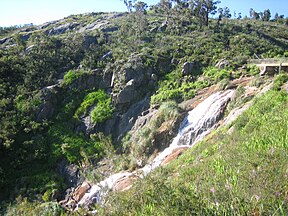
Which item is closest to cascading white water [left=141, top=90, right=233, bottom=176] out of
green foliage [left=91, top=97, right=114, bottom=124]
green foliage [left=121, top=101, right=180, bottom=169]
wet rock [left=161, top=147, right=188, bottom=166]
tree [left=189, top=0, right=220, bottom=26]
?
wet rock [left=161, top=147, right=188, bottom=166]

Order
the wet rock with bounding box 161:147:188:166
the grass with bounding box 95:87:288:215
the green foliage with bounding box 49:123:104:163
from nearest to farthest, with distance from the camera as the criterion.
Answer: the grass with bounding box 95:87:288:215 → the wet rock with bounding box 161:147:188:166 → the green foliage with bounding box 49:123:104:163

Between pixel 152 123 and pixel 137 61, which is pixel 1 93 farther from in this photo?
pixel 152 123

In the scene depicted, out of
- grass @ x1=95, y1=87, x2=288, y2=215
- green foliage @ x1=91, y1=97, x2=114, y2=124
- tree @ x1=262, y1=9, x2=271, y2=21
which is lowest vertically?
green foliage @ x1=91, y1=97, x2=114, y2=124

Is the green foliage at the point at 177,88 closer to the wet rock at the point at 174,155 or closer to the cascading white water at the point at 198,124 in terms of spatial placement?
the cascading white water at the point at 198,124

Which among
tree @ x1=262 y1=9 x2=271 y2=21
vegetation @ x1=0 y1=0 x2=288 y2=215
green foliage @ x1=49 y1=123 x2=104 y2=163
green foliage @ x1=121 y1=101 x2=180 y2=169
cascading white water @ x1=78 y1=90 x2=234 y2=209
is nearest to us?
vegetation @ x1=0 y1=0 x2=288 y2=215

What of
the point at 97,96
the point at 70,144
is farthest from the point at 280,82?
the point at 97,96

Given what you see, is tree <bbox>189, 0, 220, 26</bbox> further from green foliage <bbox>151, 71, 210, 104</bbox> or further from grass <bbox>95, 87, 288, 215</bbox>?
grass <bbox>95, 87, 288, 215</bbox>

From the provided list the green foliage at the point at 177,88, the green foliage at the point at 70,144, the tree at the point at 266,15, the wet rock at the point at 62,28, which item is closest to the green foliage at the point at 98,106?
the green foliage at the point at 70,144

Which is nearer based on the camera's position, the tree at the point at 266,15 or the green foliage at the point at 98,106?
the green foliage at the point at 98,106

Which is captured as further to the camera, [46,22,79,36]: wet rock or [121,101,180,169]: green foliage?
[46,22,79,36]: wet rock

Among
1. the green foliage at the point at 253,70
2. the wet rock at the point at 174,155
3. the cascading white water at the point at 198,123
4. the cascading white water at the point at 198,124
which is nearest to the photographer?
the wet rock at the point at 174,155

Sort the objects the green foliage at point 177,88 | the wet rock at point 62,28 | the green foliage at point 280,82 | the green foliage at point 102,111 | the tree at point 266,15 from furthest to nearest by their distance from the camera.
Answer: the tree at point 266,15 < the wet rock at point 62,28 < the green foliage at point 102,111 < the green foliage at point 177,88 < the green foliage at point 280,82

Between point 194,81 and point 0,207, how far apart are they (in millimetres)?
17265

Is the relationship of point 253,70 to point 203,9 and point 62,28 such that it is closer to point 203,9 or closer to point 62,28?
point 203,9
